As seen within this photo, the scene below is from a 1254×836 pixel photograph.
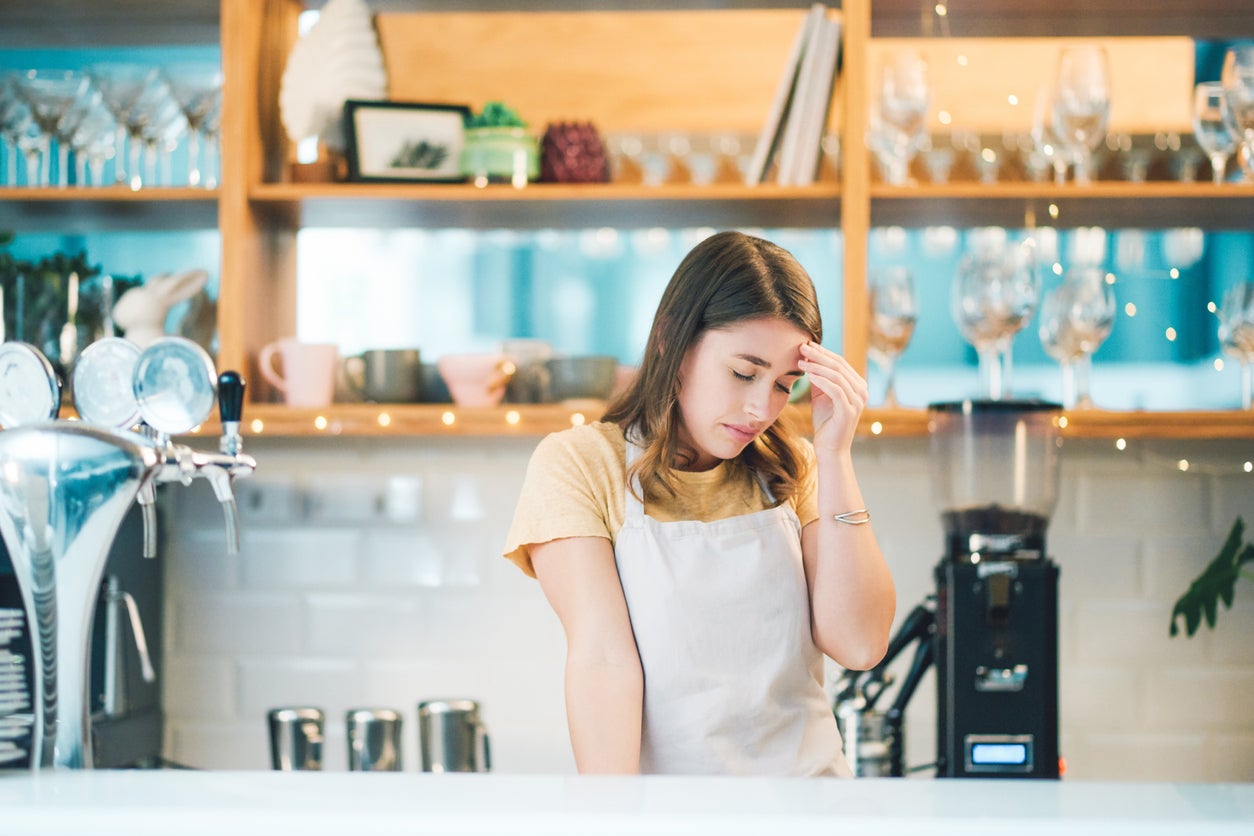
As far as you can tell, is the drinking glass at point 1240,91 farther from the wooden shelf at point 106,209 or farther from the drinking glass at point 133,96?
the drinking glass at point 133,96

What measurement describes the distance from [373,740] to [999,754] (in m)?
0.99

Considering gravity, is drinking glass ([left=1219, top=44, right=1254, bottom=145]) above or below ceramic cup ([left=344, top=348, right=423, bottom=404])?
above

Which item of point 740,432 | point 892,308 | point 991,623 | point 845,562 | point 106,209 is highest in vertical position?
point 106,209

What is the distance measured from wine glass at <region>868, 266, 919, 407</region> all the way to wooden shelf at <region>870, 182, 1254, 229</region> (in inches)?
5.8

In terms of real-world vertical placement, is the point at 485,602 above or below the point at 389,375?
below

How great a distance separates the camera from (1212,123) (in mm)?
2197

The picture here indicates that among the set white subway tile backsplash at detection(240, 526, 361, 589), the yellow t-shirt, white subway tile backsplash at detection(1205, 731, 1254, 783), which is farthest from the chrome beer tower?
white subway tile backsplash at detection(1205, 731, 1254, 783)

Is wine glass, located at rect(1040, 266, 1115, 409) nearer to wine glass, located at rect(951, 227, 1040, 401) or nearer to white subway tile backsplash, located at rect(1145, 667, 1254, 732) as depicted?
wine glass, located at rect(951, 227, 1040, 401)

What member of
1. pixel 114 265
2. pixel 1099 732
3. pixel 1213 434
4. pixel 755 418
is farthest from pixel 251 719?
pixel 1213 434

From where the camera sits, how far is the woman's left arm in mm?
1583

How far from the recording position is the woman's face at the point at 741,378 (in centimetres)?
152

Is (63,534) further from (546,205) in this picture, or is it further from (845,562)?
(546,205)

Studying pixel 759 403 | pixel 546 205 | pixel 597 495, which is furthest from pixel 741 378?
pixel 546 205

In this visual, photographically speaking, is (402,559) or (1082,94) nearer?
(1082,94)
